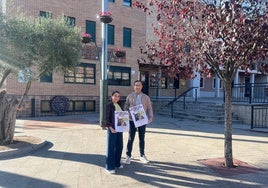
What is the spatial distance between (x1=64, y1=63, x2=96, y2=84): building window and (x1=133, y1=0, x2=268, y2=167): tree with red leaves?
12.9 m

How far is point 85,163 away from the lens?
6.83 meters

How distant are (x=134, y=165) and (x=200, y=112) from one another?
1133 centimetres

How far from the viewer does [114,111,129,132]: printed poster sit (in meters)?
6.09

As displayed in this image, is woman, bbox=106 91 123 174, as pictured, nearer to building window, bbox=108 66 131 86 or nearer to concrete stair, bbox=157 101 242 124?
concrete stair, bbox=157 101 242 124

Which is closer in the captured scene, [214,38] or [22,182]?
[22,182]

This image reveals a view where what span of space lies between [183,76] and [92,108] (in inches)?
551

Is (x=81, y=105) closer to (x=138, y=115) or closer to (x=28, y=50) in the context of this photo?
(x=28, y=50)

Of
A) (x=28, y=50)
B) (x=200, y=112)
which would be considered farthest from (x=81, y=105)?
(x=28, y=50)

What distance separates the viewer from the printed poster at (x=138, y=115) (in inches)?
261

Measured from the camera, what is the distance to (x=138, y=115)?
21.8 ft

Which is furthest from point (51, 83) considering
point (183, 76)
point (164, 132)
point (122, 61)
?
point (183, 76)

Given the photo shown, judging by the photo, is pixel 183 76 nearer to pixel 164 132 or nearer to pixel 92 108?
pixel 164 132

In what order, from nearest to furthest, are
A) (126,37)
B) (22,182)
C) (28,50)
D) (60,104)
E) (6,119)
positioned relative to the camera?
(22,182), (28,50), (6,119), (60,104), (126,37)

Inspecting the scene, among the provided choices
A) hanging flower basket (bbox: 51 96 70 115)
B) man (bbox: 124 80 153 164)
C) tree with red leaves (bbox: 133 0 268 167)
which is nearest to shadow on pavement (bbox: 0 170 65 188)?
man (bbox: 124 80 153 164)
